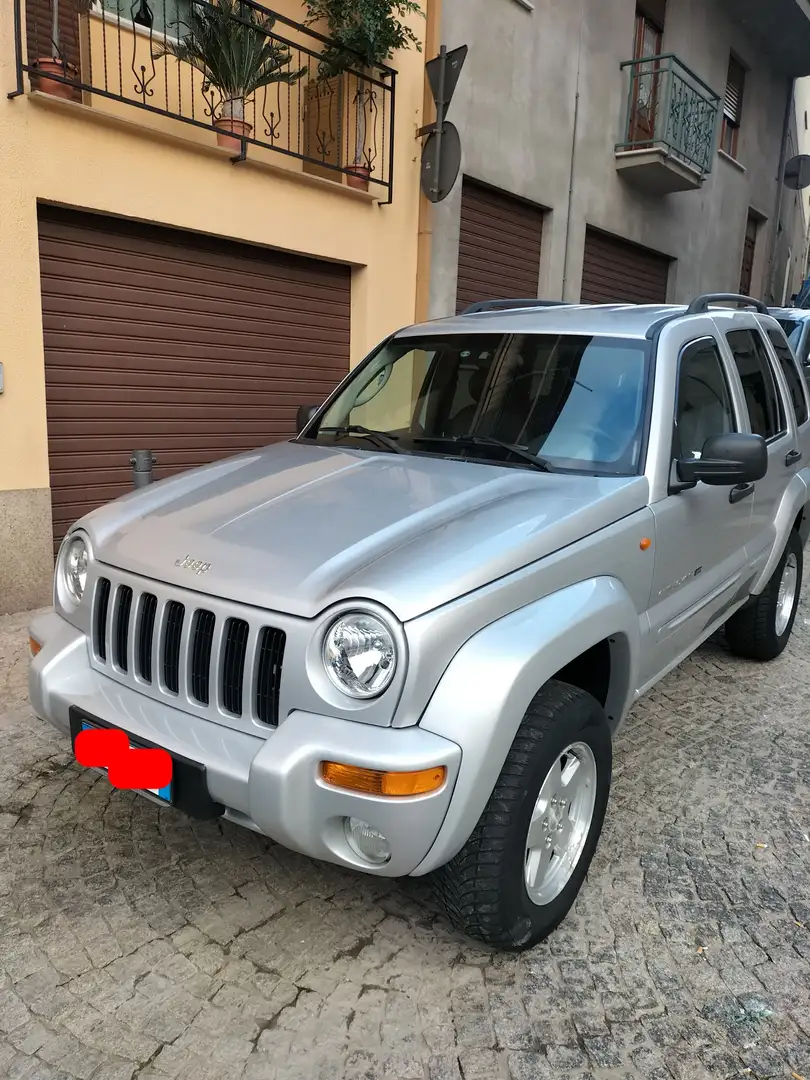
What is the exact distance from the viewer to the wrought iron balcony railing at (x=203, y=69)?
5.92 meters

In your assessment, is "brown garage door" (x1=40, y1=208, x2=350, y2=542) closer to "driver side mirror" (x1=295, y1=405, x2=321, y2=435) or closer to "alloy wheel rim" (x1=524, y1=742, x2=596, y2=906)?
"driver side mirror" (x1=295, y1=405, x2=321, y2=435)

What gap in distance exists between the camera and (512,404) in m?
3.33

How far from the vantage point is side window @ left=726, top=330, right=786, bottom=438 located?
404 centimetres

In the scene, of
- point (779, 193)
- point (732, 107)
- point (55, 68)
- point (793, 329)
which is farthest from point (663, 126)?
point (55, 68)

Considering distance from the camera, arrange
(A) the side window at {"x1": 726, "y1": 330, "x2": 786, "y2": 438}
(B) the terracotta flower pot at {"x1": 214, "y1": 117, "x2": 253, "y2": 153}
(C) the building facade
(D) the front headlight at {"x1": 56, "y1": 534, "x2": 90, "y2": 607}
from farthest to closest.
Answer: (B) the terracotta flower pot at {"x1": 214, "y1": 117, "x2": 253, "y2": 153}, (C) the building facade, (A) the side window at {"x1": 726, "y1": 330, "x2": 786, "y2": 438}, (D) the front headlight at {"x1": 56, "y1": 534, "x2": 90, "y2": 607}

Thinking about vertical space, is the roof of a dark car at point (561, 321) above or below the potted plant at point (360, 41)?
below

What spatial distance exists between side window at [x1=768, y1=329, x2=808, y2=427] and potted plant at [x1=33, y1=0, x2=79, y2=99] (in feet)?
15.8

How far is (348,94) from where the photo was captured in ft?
25.8

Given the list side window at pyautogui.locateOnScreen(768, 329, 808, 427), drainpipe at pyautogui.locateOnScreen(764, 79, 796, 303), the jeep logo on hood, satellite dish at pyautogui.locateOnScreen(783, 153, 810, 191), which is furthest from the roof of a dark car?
drainpipe at pyautogui.locateOnScreen(764, 79, 796, 303)

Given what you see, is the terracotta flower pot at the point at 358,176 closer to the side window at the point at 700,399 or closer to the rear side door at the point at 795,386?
the rear side door at the point at 795,386

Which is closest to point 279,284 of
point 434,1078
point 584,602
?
point 584,602

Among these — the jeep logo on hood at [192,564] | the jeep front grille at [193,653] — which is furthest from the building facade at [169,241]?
the jeep logo on hood at [192,564]

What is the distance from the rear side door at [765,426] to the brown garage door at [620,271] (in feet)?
25.8

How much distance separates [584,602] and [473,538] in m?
0.42
